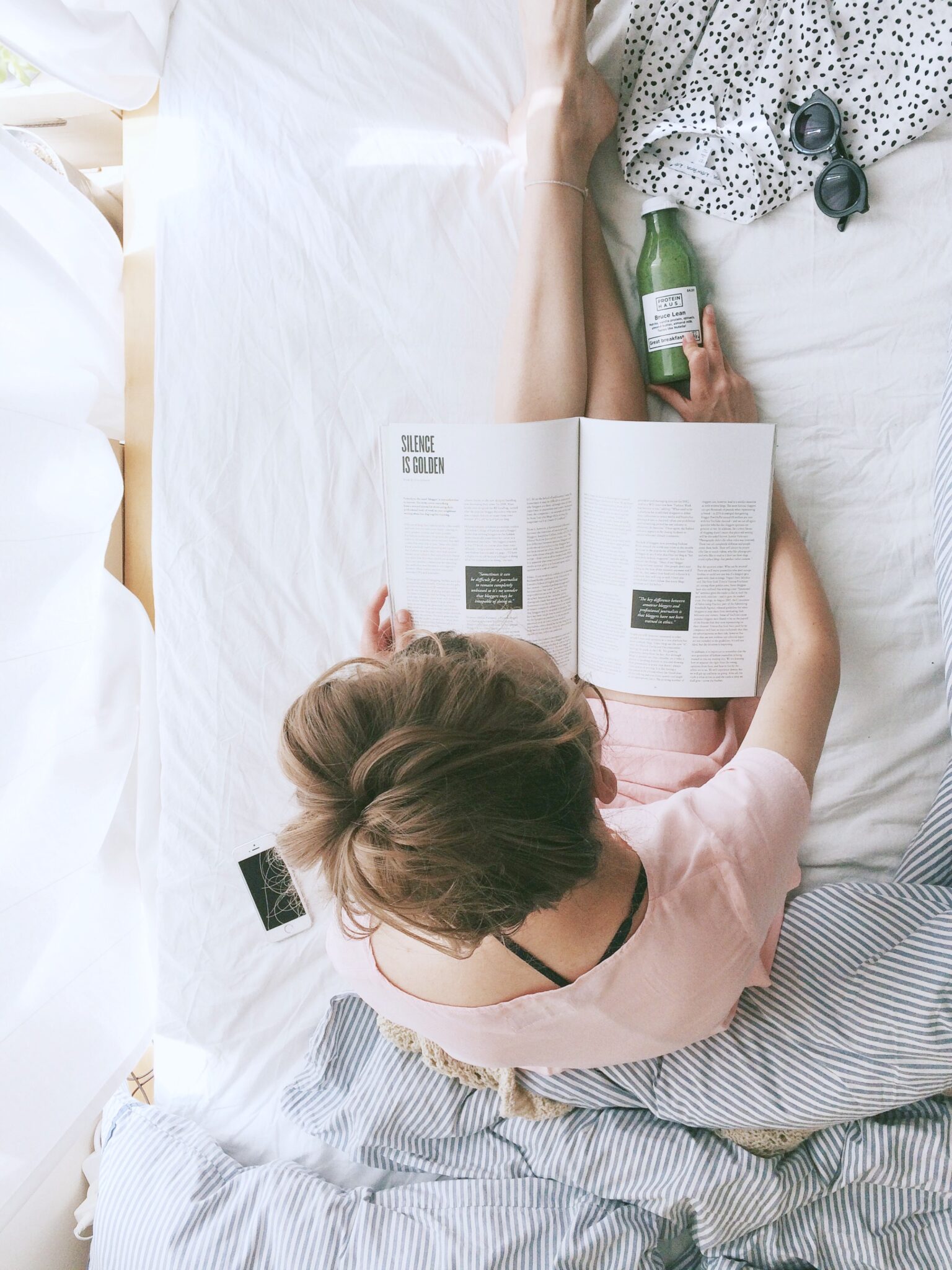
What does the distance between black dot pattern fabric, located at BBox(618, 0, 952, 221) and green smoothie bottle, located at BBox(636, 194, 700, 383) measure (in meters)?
0.04

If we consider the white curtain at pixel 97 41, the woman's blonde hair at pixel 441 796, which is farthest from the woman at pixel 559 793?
the white curtain at pixel 97 41

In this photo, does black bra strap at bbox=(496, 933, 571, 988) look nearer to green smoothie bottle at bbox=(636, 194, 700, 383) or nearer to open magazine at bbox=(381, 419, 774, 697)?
open magazine at bbox=(381, 419, 774, 697)

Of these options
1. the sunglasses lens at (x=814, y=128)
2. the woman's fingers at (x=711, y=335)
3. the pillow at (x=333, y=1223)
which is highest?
the sunglasses lens at (x=814, y=128)

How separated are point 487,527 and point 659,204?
1.36 feet

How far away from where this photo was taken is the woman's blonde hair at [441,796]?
0.49 m

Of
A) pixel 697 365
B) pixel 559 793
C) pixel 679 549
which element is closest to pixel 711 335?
pixel 697 365

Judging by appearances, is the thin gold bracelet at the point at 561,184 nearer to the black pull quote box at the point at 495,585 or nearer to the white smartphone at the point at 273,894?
the black pull quote box at the point at 495,585

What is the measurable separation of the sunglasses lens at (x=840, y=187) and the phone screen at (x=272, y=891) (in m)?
0.96

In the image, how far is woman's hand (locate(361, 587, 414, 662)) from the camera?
3.10ft

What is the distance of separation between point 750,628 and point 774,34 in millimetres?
650

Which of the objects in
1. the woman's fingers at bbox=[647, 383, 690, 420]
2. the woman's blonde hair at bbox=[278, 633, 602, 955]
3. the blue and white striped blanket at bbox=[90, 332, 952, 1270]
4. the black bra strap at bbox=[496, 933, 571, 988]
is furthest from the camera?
the woman's fingers at bbox=[647, 383, 690, 420]

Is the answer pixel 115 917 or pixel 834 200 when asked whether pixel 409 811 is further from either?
pixel 834 200

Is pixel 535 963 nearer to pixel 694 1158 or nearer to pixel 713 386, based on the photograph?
pixel 694 1158

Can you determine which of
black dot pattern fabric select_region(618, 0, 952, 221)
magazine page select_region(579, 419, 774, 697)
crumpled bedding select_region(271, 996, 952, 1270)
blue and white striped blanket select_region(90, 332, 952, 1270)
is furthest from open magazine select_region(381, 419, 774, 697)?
crumpled bedding select_region(271, 996, 952, 1270)
